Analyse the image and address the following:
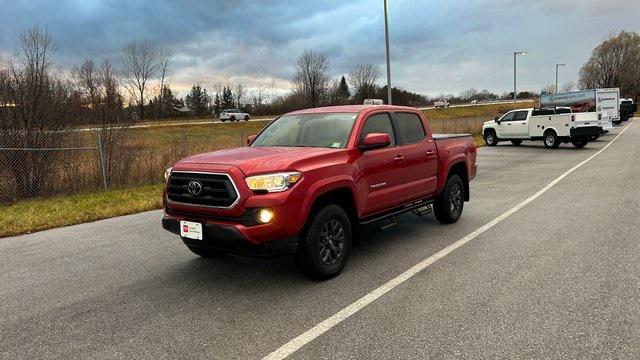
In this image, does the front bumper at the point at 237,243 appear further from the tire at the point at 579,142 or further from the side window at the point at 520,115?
the side window at the point at 520,115

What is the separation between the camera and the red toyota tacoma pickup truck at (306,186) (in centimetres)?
438

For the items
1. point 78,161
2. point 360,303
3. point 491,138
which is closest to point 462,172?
point 360,303

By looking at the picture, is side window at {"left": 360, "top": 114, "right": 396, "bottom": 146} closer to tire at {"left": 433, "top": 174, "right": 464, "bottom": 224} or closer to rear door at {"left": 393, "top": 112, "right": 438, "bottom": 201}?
rear door at {"left": 393, "top": 112, "right": 438, "bottom": 201}

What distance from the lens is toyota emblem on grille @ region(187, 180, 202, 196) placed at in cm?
463

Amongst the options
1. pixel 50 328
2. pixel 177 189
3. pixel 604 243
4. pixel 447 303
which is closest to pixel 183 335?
pixel 50 328

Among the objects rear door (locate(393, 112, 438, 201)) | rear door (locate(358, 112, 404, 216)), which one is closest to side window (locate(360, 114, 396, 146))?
rear door (locate(358, 112, 404, 216))

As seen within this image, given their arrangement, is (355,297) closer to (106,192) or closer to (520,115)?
(106,192)

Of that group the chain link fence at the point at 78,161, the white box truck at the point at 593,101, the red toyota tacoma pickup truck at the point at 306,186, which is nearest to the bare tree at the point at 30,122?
the chain link fence at the point at 78,161

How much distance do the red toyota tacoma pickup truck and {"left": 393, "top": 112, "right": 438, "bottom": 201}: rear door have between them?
2cm

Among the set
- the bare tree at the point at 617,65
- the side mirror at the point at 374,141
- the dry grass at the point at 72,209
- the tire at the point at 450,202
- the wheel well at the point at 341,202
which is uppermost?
the bare tree at the point at 617,65

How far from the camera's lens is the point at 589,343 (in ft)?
11.3

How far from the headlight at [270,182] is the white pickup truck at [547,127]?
21907 mm

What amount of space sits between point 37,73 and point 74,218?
5.76 meters

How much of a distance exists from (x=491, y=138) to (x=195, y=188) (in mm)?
24451
